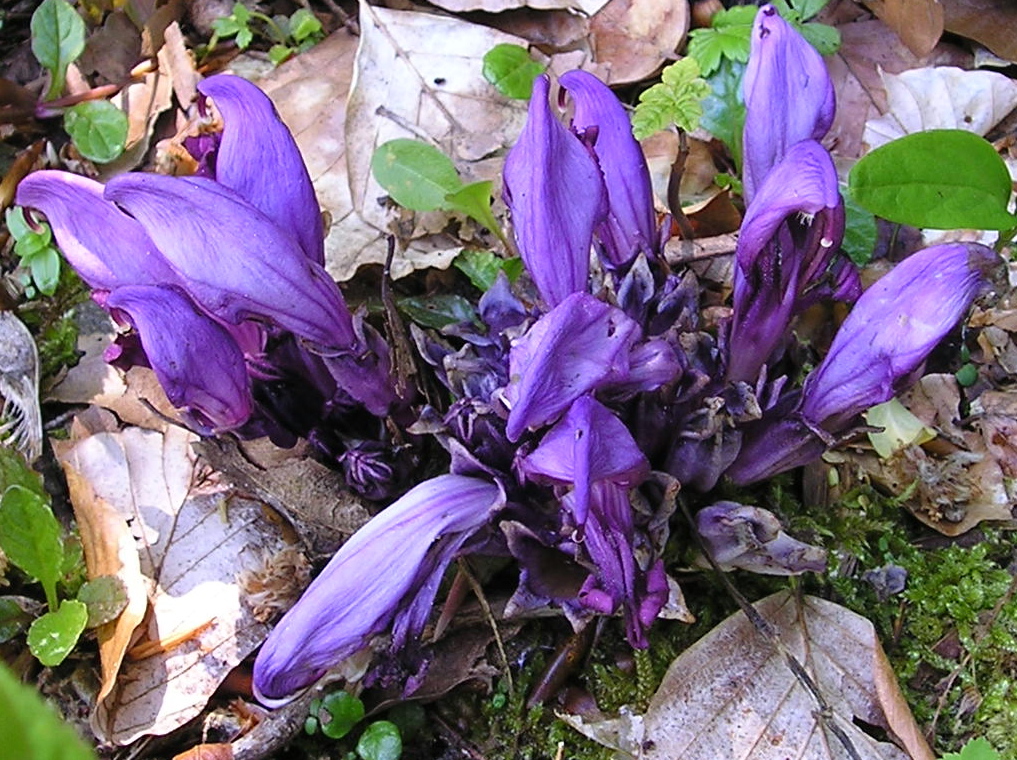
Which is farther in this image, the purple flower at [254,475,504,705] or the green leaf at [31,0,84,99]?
the green leaf at [31,0,84,99]

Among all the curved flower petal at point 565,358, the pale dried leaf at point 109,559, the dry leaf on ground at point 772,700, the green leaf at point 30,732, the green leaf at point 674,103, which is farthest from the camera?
the green leaf at point 674,103

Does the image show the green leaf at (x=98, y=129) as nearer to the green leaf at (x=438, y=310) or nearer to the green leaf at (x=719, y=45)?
the green leaf at (x=438, y=310)

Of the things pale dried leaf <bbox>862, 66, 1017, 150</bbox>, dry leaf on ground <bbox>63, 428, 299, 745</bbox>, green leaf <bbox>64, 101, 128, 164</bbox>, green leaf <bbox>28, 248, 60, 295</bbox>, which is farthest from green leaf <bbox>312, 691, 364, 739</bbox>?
pale dried leaf <bbox>862, 66, 1017, 150</bbox>

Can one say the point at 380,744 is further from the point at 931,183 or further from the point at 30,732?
the point at 30,732

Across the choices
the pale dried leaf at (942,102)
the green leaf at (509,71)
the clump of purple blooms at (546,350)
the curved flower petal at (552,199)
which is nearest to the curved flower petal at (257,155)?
the clump of purple blooms at (546,350)

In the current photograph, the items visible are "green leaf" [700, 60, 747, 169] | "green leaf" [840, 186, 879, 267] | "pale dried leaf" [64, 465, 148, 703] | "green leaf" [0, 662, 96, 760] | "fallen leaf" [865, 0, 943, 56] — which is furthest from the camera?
"fallen leaf" [865, 0, 943, 56]

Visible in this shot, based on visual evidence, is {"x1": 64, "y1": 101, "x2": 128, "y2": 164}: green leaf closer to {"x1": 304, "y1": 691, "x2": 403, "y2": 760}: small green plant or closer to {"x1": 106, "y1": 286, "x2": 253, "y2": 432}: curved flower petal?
{"x1": 106, "y1": 286, "x2": 253, "y2": 432}: curved flower petal

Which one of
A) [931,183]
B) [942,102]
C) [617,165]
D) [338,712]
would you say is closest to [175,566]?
[338,712]
